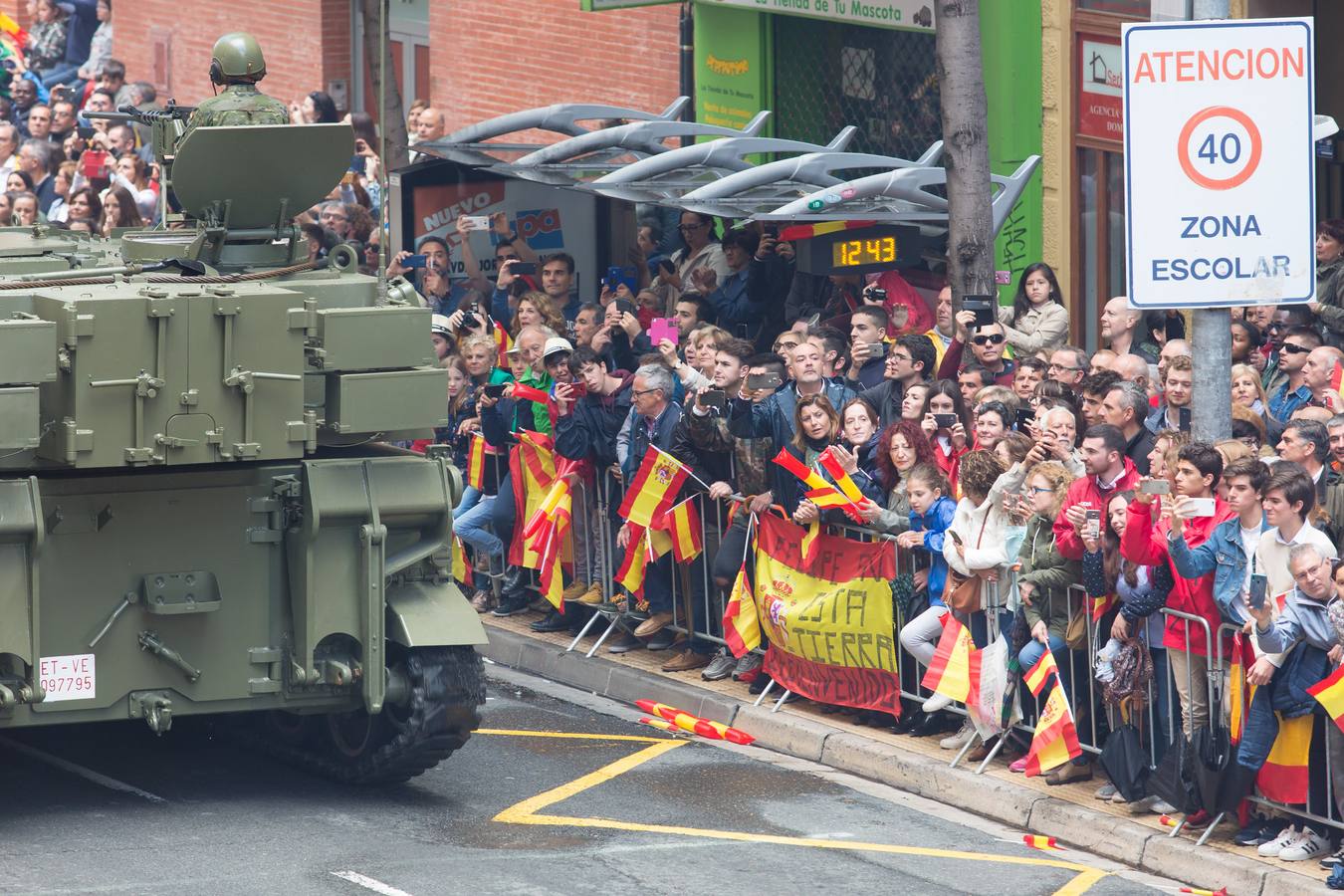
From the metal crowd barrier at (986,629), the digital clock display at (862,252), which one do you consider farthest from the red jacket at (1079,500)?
the digital clock display at (862,252)

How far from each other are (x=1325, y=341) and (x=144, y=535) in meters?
6.11

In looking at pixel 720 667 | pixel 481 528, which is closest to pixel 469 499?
pixel 481 528

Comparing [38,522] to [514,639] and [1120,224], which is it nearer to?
[514,639]

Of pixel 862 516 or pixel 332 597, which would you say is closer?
pixel 332 597

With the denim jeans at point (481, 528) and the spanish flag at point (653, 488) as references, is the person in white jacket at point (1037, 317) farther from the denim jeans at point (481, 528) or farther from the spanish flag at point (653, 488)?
the denim jeans at point (481, 528)

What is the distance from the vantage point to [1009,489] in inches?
429

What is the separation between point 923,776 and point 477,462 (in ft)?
14.3

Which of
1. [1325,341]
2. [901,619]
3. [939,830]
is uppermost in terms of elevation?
[1325,341]

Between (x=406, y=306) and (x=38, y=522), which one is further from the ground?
(x=406, y=306)

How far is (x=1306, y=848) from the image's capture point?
9469 millimetres

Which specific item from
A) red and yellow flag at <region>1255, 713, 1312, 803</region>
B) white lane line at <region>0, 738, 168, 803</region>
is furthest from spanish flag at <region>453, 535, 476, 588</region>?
red and yellow flag at <region>1255, 713, 1312, 803</region>

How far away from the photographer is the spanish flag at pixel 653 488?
13.0 metres

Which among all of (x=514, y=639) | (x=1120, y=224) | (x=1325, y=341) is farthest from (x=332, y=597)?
(x=1120, y=224)

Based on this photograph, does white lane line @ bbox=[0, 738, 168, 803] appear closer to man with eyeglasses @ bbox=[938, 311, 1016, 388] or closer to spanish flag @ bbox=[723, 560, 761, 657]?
spanish flag @ bbox=[723, 560, 761, 657]
